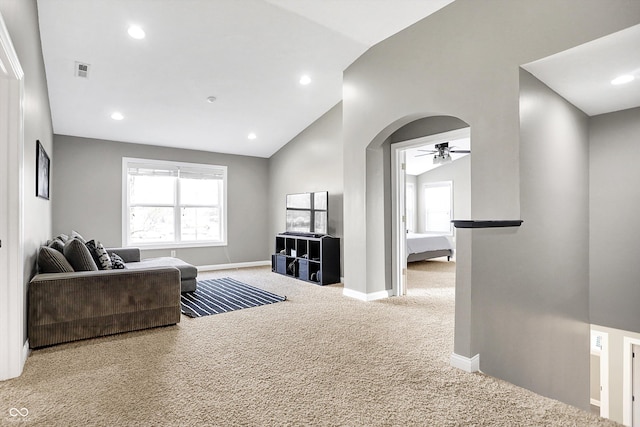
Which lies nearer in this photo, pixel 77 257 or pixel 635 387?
pixel 77 257

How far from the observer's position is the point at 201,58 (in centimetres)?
393

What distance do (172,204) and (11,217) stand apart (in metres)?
4.35

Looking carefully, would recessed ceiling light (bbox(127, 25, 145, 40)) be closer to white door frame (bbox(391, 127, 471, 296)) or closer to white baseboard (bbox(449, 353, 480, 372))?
white door frame (bbox(391, 127, 471, 296))

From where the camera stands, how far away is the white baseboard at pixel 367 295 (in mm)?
4234

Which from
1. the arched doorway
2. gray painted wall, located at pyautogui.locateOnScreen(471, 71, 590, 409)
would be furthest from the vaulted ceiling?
the arched doorway

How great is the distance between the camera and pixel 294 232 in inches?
240

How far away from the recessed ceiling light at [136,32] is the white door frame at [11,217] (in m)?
1.47

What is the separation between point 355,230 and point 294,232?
1944 millimetres

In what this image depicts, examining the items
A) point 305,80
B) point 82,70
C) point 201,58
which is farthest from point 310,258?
point 82,70

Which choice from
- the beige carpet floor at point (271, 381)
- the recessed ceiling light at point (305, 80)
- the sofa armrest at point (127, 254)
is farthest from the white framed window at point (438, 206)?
the sofa armrest at point (127, 254)

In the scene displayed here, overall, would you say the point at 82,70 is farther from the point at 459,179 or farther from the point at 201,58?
the point at 459,179

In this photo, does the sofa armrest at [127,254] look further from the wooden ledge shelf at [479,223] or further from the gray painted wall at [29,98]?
the wooden ledge shelf at [479,223]

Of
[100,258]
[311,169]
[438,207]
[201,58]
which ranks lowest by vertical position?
[100,258]

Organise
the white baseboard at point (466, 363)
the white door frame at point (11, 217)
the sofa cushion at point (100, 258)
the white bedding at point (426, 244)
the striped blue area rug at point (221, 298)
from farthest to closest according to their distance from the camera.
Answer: the white bedding at point (426, 244)
the striped blue area rug at point (221, 298)
the sofa cushion at point (100, 258)
the white baseboard at point (466, 363)
the white door frame at point (11, 217)
